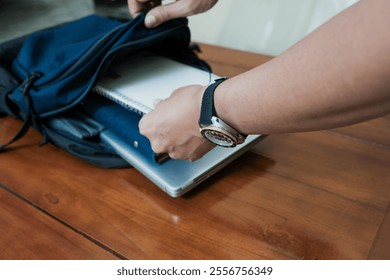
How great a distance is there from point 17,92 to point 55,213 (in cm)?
26

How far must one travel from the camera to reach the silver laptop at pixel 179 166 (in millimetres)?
489

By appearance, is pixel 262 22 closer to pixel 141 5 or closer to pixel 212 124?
pixel 141 5

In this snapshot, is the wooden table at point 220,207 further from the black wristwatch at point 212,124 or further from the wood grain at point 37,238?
the black wristwatch at point 212,124

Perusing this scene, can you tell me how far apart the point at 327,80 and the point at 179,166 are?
270 millimetres

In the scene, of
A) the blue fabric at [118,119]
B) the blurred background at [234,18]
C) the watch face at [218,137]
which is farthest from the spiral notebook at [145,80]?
the blurred background at [234,18]

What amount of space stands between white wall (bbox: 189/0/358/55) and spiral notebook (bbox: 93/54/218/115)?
48cm

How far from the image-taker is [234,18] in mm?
1099

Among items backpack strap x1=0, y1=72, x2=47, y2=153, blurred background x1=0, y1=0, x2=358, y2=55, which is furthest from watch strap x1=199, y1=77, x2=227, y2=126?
blurred background x1=0, y1=0, x2=358, y2=55

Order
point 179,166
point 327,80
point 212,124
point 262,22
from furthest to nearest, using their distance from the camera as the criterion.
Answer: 1. point 262,22
2. point 179,166
3. point 212,124
4. point 327,80

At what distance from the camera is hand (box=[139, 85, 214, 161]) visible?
440mm

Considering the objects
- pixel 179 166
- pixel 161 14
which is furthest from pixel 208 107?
pixel 161 14

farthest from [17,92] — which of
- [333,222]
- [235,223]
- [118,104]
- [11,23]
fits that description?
[333,222]
